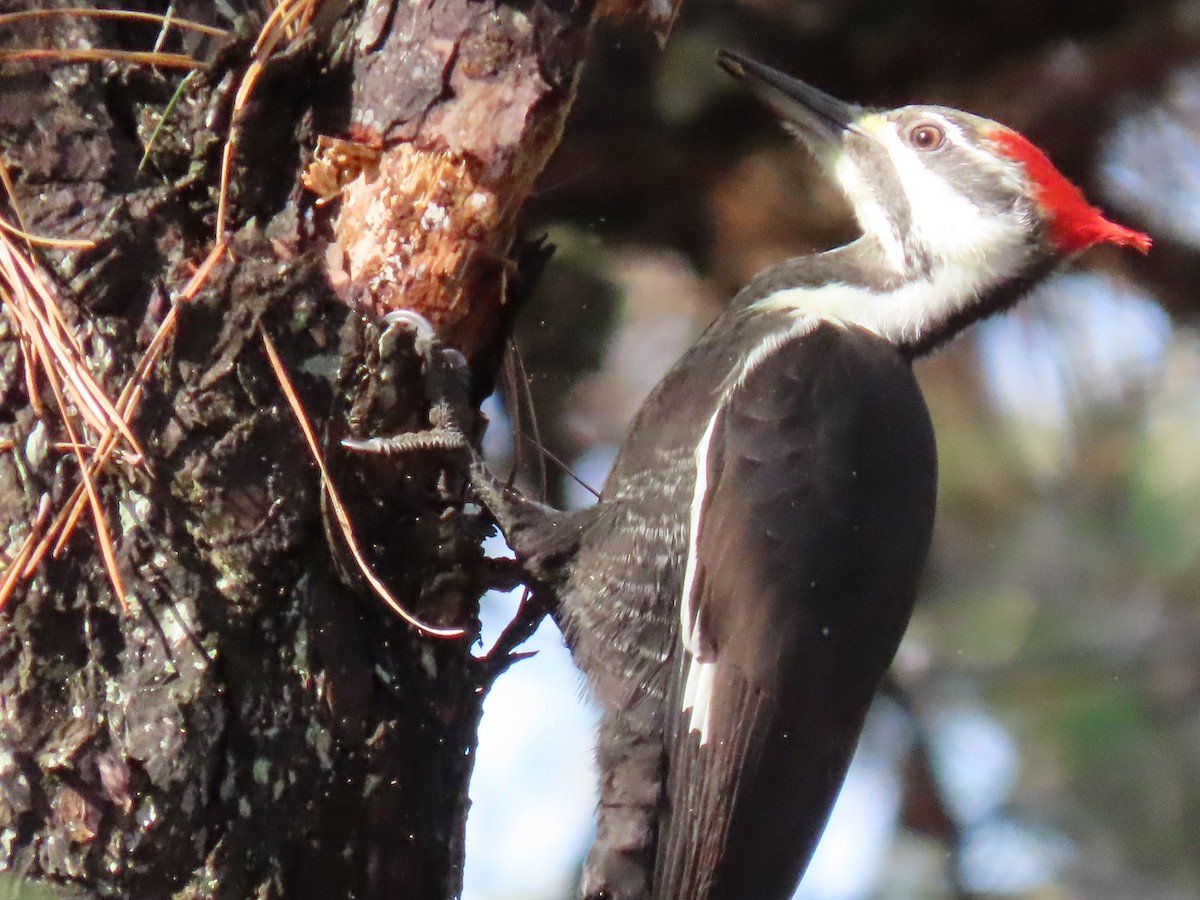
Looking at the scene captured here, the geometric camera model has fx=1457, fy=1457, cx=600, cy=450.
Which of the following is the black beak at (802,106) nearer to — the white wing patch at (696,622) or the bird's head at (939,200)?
the bird's head at (939,200)

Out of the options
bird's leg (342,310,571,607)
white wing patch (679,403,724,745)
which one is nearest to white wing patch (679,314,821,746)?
white wing patch (679,403,724,745)

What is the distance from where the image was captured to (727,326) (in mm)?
2682

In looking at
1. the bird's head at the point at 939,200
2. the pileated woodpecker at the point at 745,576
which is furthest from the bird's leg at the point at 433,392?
the bird's head at the point at 939,200

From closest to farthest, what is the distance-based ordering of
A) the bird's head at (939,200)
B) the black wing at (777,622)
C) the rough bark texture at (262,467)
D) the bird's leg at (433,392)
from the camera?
the rough bark texture at (262,467) < the bird's leg at (433,392) < the black wing at (777,622) < the bird's head at (939,200)

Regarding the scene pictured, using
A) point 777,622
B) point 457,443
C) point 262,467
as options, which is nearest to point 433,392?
point 457,443

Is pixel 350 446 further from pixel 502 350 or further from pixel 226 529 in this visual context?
pixel 502 350

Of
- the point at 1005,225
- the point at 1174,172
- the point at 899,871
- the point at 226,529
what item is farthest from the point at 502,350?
the point at 899,871

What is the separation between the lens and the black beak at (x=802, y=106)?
9.79ft

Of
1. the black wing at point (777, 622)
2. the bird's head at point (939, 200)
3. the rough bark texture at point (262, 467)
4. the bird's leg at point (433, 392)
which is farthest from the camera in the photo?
the bird's head at point (939, 200)

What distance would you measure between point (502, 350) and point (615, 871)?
90 centimetres

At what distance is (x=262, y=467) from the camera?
6.56 ft

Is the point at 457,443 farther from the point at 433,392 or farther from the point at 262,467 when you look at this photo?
the point at 262,467

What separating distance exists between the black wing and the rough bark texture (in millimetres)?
391

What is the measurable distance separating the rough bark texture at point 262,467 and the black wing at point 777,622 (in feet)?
1.28
